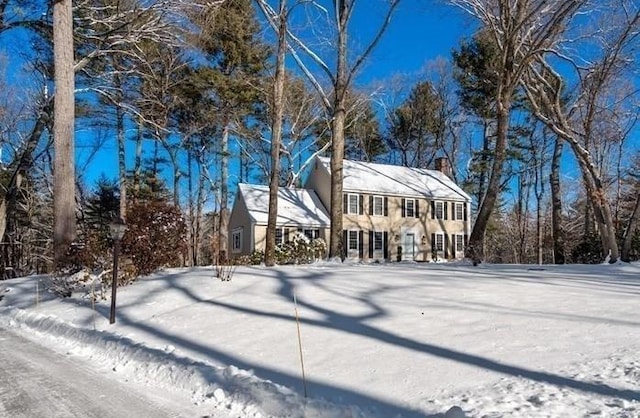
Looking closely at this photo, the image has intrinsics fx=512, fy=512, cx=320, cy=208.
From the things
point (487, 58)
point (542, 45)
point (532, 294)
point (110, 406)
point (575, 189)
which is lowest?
point (110, 406)

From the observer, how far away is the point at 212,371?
4980mm

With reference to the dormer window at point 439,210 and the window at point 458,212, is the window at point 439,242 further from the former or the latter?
the window at point 458,212

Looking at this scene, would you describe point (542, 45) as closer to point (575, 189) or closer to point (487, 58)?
point (487, 58)

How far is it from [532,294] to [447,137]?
29.7 m

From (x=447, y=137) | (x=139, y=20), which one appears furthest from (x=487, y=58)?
(x=139, y=20)

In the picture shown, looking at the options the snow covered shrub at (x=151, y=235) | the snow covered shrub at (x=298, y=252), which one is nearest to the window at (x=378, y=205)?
the snow covered shrub at (x=298, y=252)

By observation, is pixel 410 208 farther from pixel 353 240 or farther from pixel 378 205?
pixel 353 240

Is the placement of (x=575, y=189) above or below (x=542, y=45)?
below

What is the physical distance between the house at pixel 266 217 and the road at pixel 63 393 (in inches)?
736

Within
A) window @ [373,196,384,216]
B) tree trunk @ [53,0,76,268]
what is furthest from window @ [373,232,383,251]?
tree trunk @ [53,0,76,268]

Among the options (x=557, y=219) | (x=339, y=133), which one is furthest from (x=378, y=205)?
(x=339, y=133)

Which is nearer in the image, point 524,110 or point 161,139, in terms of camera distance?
point 161,139

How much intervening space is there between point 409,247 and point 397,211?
2.26 m

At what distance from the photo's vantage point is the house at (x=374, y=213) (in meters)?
26.5
